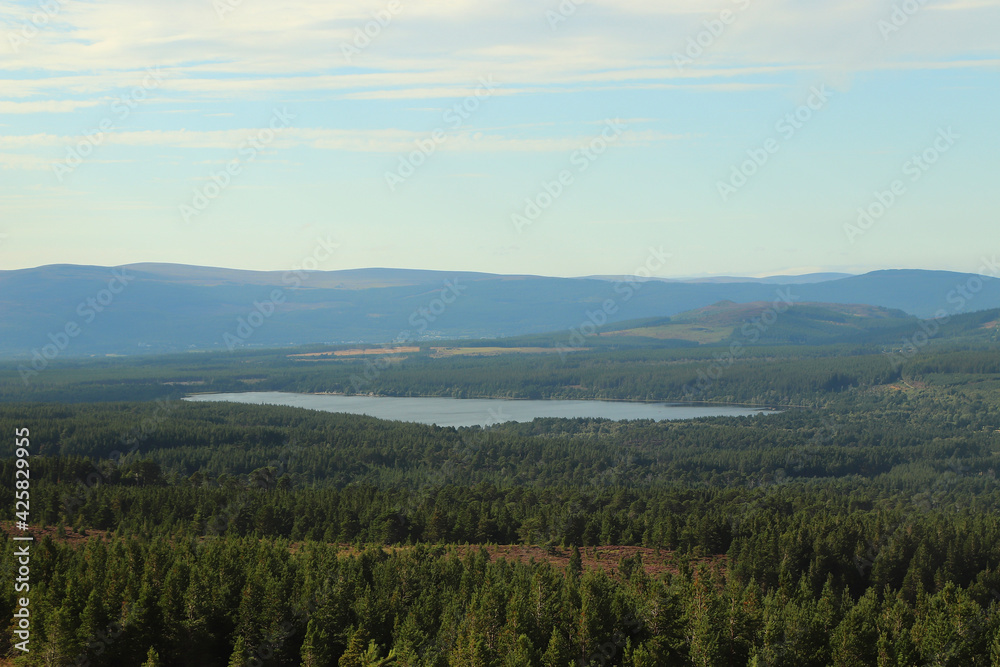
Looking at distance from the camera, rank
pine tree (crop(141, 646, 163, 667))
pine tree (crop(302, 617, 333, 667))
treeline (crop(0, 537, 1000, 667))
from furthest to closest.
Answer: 1. pine tree (crop(302, 617, 333, 667))
2. treeline (crop(0, 537, 1000, 667))
3. pine tree (crop(141, 646, 163, 667))

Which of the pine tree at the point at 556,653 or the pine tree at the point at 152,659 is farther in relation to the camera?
the pine tree at the point at 556,653

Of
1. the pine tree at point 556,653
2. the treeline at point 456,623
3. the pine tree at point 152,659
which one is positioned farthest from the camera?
the treeline at point 456,623

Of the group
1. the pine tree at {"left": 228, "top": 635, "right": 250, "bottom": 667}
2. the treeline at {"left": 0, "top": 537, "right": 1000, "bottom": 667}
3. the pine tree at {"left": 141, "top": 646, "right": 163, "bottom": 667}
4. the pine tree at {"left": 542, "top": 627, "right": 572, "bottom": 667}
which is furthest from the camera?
the pine tree at {"left": 228, "top": 635, "right": 250, "bottom": 667}

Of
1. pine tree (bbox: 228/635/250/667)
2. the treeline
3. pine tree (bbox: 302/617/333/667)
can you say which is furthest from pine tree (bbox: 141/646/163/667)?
pine tree (bbox: 302/617/333/667)

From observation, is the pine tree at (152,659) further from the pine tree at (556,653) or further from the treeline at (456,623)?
the pine tree at (556,653)

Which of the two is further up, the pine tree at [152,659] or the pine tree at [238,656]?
the pine tree at [152,659]

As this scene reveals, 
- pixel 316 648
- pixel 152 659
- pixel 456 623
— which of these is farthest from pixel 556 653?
pixel 152 659

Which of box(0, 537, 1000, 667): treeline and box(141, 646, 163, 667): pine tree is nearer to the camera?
box(141, 646, 163, 667): pine tree

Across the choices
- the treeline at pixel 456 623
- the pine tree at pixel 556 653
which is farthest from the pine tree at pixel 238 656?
the pine tree at pixel 556 653

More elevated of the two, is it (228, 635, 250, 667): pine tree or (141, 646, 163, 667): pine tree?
(141, 646, 163, 667): pine tree

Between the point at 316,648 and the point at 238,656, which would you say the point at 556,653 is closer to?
the point at 316,648

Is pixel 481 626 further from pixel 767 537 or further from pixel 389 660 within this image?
pixel 767 537

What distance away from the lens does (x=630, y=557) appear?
65.8m

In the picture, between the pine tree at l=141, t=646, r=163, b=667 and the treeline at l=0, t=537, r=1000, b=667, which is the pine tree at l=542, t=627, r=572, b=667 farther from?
the pine tree at l=141, t=646, r=163, b=667
